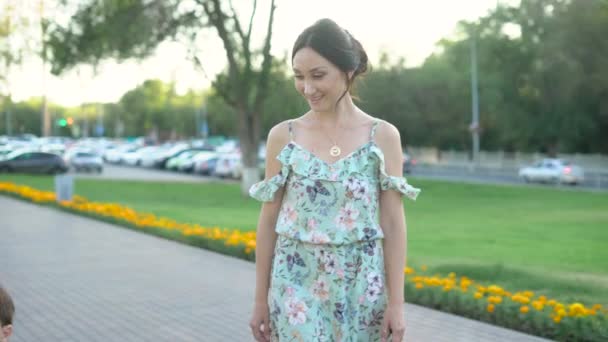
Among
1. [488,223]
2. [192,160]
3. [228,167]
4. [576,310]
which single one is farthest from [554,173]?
[576,310]

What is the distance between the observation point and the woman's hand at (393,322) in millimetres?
2855

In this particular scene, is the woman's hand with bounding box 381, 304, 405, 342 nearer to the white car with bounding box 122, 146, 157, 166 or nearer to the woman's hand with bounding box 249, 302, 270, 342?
the woman's hand with bounding box 249, 302, 270, 342

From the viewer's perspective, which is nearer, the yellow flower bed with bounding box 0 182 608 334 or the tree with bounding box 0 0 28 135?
the yellow flower bed with bounding box 0 182 608 334

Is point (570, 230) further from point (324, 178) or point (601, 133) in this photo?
point (601, 133)

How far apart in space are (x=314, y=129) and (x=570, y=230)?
15.5m

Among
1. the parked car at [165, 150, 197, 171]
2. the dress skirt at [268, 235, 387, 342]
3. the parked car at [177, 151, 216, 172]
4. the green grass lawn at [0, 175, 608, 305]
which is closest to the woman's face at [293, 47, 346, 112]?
the dress skirt at [268, 235, 387, 342]

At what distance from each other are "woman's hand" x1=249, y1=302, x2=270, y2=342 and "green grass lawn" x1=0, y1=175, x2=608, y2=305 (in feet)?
18.9

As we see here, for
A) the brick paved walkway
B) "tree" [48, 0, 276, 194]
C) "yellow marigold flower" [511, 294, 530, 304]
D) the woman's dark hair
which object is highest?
"tree" [48, 0, 276, 194]

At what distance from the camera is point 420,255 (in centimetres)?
1286

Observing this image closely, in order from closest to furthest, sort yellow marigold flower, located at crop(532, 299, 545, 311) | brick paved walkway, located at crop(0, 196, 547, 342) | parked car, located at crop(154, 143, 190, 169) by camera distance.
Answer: yellow marigold flower, located at crop(532, 299, 545, 311) → brick paved walkway, located at crop(0, 196, 547, 342) → parked car, located at crop(154, 143, 190, 169)

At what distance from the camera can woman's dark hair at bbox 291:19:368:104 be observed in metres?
2.83

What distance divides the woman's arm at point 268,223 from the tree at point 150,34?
23.3 m

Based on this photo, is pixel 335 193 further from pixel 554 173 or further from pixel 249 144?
pixel 554 173

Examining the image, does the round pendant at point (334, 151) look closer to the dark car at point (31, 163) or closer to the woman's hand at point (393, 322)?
the woman's hand at point (393, 322)
